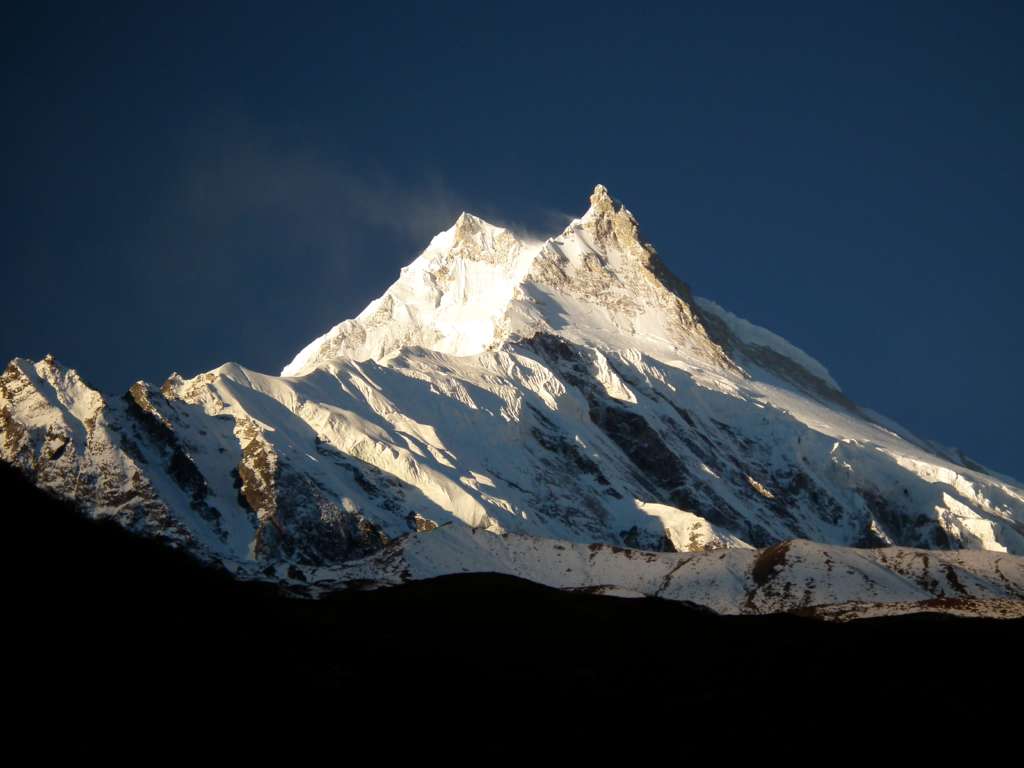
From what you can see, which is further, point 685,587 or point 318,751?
point 685,587

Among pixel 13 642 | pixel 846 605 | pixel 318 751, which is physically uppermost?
pixel 846 605

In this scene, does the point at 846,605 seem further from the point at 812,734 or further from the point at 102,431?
the point at 102,431

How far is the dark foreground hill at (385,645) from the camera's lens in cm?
4678

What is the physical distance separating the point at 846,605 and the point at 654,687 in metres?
57.4

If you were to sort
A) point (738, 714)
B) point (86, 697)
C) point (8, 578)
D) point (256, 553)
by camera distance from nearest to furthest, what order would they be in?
point (86, 697) < point (8, 578) < point (738, 714) < point (256, 553)

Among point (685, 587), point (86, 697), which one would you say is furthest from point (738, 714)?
point (685, 587)

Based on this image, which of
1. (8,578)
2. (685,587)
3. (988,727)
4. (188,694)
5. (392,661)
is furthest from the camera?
(685,587)

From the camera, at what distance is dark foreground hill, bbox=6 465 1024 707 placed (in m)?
46.8

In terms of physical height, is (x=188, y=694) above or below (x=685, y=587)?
below

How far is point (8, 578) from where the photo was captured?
48250 mm

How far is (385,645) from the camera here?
222ft

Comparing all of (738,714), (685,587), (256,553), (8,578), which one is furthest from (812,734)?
(256,553)

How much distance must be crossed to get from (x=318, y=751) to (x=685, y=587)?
9106 cm

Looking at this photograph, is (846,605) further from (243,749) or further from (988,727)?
(243,749)
